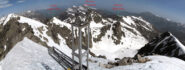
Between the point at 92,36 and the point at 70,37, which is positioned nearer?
the point at 70,37

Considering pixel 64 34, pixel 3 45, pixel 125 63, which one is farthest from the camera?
pixel 64 34

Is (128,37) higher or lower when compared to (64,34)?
lower

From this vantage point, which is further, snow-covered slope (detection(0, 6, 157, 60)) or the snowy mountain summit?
snow-covered slope (detection(0, 6, 157, 60))

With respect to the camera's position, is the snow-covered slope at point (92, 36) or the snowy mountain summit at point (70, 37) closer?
the snowy mountain summit at point (70, 37)

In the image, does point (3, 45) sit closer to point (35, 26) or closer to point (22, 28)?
point (22, 28)

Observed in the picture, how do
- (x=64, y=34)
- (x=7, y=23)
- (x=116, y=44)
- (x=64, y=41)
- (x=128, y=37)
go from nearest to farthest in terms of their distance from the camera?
(x=7, y=23)
(x=64, y=41)
(x=64, y=34)
(x=116, y=44)
(x=128, y=37)

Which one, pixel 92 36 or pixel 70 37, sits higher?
pixel 70 37

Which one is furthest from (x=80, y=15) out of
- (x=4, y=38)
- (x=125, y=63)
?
(x=4, y=38)

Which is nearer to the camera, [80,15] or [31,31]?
[80,15]

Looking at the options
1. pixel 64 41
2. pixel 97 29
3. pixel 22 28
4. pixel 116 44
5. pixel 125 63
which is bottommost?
pixel 116 44

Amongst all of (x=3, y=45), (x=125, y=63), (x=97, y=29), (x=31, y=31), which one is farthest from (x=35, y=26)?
(x=97, y=29)

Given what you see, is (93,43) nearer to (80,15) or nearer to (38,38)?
(38,38)
